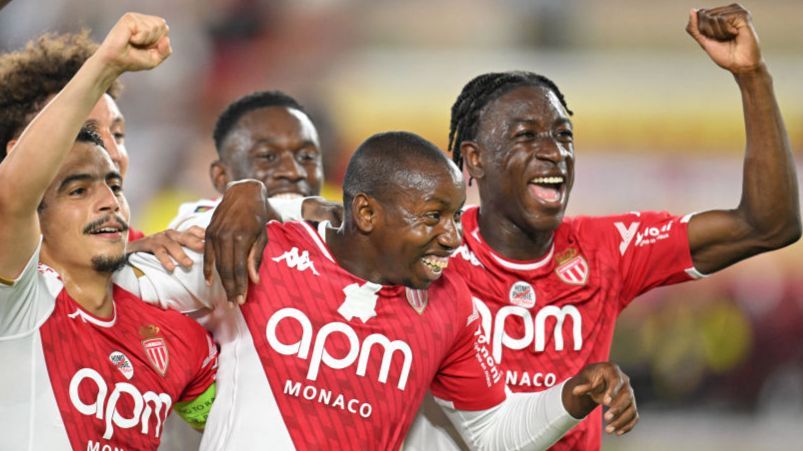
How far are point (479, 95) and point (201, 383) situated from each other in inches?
61.8

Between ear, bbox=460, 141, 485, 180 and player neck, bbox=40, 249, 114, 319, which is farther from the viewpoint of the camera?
ear, bbox=460, 141, 485, 180

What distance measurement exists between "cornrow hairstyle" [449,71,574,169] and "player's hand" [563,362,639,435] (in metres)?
1.20

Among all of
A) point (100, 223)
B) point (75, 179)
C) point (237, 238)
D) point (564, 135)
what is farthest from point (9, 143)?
point (564, 135)

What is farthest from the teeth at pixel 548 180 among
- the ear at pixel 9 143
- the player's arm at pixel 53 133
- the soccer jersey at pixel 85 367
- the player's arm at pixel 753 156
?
the ear at pixel 9 143

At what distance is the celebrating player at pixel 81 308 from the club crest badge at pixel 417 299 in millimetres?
632

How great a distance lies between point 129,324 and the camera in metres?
3.18

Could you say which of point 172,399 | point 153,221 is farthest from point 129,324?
point 153,221

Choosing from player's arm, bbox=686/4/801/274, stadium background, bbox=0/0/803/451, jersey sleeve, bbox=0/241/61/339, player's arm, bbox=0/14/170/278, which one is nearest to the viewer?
player's arm, bbox=0/14/170/278

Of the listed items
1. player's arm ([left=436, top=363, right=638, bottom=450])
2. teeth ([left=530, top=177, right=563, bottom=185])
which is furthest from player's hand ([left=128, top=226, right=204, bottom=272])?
teeth ([left=530, top=177, right=563, bottom=185])

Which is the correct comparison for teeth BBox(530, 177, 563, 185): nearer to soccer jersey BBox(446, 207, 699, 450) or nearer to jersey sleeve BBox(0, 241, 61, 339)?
soccer jersey BBox(446, 207, 699, 450)

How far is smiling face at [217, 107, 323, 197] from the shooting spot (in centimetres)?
471

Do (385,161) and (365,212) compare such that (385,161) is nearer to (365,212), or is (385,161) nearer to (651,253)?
(365,212)

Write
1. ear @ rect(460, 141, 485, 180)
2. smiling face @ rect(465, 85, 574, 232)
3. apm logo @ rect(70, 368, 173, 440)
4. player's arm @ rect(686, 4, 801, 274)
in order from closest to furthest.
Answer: apm logo @ rect(70, 368, 173, 440)
player's arm @ rect(686, 4, 801, 274)
smiling face @ rect(465, 85, 574, 232)
ear @ rect(460, 141, 485, 180)

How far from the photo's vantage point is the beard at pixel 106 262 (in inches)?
121
